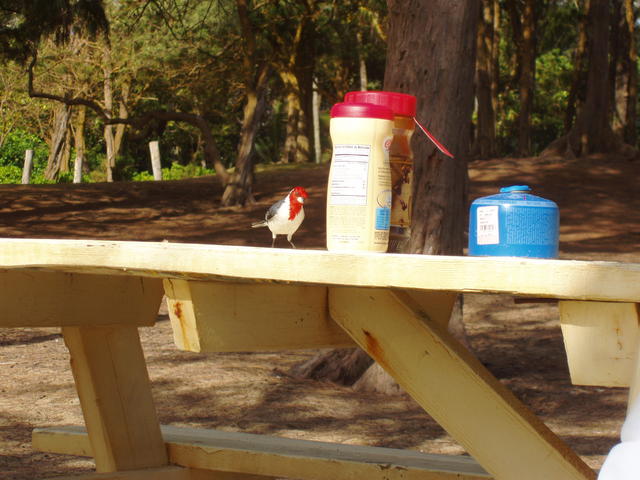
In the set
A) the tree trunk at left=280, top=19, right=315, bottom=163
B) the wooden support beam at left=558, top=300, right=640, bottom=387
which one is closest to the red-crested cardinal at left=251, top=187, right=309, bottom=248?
the wooden support beam at left=558, top=300, right=640, bottom=387

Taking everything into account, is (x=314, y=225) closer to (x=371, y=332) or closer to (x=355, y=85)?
(x=371, y=332)

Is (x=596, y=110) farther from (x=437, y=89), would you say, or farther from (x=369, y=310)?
(x=369, y=310)

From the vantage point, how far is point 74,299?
2.48 m

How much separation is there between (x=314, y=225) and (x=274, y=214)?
12655 millimetres

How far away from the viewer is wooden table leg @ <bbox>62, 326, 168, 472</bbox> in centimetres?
273

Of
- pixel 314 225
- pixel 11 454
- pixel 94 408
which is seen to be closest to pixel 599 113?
pixel 314 225

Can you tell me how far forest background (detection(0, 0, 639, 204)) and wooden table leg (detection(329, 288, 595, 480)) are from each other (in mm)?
13236

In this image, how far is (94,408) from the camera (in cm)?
277

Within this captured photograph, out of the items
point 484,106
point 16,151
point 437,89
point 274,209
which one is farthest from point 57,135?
point 274,209

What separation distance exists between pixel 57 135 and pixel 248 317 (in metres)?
27.4

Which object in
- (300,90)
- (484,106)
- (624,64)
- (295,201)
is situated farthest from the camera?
(300,90)

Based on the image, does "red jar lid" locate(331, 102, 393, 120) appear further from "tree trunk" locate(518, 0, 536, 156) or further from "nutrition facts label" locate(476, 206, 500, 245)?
"tree trunk" locate(518, 0, 536, 156)

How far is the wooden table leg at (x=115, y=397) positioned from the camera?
8.97 feet

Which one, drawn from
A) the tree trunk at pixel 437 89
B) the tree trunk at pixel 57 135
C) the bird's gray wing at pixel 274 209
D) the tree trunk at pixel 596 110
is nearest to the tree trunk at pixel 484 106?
the tree trunk at pixel 596 110
